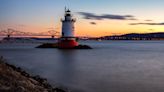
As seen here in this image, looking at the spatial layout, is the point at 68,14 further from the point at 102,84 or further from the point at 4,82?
the point at 4,82

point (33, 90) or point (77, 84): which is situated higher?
point (33, 90)

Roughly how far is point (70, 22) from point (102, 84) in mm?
32523

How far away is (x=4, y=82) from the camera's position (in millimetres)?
8250

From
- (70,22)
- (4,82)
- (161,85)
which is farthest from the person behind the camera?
(70,22)

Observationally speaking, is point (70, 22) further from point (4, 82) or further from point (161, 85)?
point (4, 82)

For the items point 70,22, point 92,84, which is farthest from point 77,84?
point 70,22

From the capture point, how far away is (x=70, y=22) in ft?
153

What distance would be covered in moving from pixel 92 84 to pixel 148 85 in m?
2.65

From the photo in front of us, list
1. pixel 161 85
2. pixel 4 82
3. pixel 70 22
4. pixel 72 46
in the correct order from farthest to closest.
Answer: pixel 72 46, pixel 70 22, pixel 161 85, pixel 4 82

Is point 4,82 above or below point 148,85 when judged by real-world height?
above

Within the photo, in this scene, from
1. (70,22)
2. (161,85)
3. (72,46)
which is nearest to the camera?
(161,85)

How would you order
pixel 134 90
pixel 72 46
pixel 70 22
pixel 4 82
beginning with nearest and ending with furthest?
pixel 4 82 < pixel 134 90 < pixel 70 22 < pixel 72 46

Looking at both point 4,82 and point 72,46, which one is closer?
point 4,82

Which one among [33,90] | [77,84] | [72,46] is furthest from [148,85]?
[72,46]
